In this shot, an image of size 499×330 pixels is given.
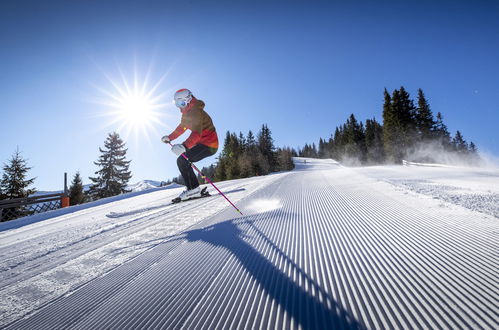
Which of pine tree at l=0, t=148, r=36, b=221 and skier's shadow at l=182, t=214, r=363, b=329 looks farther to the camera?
pine tree at l=0, t=148, r=36, b=221

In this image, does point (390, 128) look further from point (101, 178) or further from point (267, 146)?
point (101, 178)

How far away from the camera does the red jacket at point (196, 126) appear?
376 centimetres

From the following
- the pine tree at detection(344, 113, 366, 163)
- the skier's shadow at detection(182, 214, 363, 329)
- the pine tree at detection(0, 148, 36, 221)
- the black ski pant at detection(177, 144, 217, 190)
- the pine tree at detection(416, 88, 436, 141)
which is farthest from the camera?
the pine tree at detection(344, 113, 366, 163)

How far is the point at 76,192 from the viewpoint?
818 inches

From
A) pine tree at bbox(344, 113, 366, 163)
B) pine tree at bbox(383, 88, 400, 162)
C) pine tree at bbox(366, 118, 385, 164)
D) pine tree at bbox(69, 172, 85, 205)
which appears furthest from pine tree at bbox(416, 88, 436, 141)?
pine tree at bbox(69, 172, 85, 205)

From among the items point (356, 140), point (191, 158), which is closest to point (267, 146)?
point (356, 140)

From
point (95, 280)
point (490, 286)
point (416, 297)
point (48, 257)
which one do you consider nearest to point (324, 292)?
point (416, 297)

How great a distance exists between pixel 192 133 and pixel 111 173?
23.7 meters

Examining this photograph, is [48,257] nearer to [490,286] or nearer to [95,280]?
[95,280]

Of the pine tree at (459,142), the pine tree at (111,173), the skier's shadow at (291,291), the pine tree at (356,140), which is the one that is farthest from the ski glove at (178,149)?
the pine tree at (459,142)

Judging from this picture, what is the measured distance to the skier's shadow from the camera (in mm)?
666

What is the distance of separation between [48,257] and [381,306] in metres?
2.30

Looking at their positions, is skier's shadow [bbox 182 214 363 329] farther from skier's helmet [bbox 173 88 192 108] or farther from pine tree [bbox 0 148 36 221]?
pine tree [bbox 0 148 36 221]

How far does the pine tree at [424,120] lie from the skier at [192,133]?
33077 millimetres
